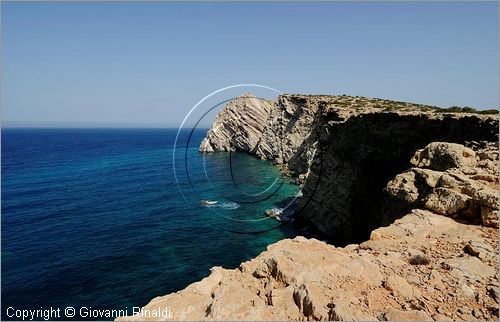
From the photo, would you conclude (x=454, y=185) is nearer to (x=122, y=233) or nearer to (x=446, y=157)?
(x=446, y=157)

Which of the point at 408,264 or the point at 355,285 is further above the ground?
the point at 408,264

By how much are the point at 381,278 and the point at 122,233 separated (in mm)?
46329

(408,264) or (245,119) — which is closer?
(408,264)

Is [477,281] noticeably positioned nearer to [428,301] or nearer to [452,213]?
[428,301]

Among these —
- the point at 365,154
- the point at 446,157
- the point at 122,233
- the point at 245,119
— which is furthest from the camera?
the point at 245,119

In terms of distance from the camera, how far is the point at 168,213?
59969 millimetres

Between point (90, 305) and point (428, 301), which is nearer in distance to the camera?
point (428, 301)

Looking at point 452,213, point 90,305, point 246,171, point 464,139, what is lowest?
point 90,305

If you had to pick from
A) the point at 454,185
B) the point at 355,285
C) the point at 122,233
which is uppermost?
the point at 454,185

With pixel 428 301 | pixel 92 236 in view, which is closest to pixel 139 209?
pixel 92 236

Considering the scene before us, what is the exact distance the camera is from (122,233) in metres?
50.2

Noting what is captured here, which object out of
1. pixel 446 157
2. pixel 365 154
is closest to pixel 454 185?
pixel 446 157

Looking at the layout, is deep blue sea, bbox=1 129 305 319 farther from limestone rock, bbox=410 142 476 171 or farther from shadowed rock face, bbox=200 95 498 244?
limestone rock, bbox=410 142 476 171

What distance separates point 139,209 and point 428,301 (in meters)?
58.6
